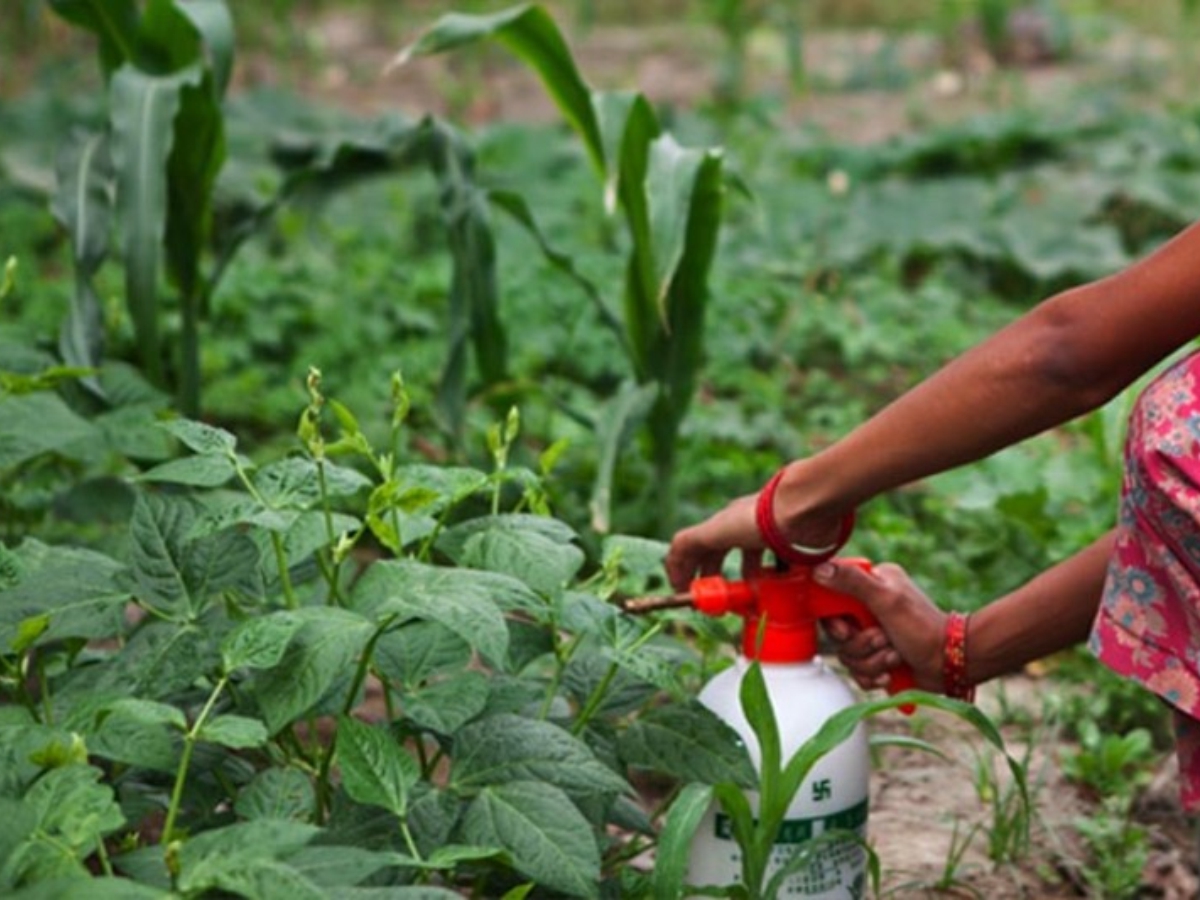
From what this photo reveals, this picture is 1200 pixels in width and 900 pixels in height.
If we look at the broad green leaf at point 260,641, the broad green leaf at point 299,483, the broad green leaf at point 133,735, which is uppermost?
the broad green leaf at point 299,483

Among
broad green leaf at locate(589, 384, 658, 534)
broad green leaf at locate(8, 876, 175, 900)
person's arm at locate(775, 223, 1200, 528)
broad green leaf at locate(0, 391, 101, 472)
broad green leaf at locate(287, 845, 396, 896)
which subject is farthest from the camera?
broad green leaf at locate(589, 384, 658, 534)

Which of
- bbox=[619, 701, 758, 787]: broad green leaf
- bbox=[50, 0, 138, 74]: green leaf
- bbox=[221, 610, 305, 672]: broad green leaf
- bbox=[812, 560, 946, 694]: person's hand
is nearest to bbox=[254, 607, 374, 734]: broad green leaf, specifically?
bbox=[221, 610, 305, 672]: broad green leaf

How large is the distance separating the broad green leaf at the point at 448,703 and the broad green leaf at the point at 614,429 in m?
1.01

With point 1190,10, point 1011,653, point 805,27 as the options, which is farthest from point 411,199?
point 805,27

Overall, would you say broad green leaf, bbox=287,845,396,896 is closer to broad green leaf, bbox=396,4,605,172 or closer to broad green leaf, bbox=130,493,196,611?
broad green leaf, bbox=130,493,196,611

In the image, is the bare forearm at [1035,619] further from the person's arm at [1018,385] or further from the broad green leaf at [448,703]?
the broad green leaf at [448,703]

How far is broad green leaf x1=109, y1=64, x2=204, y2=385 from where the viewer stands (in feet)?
11.1

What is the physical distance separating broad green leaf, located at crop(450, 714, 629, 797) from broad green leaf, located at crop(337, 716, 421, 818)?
8cm

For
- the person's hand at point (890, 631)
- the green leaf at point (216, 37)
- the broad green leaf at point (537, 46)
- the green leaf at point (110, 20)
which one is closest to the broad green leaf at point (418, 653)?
the person's hand at point (890, 631)

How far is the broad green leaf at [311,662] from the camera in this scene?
2061 mm

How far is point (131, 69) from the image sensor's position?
3.50 m

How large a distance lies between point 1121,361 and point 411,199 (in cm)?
361

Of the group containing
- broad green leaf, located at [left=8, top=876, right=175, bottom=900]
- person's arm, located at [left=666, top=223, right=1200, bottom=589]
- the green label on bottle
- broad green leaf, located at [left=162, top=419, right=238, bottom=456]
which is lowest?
the green label on bottle

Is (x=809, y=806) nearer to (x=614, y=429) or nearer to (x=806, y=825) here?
(x=806, y=825)
